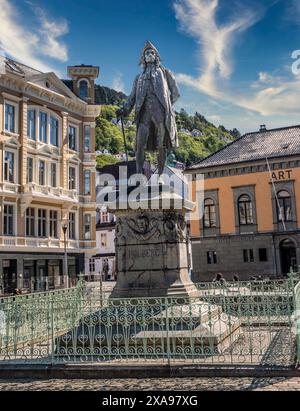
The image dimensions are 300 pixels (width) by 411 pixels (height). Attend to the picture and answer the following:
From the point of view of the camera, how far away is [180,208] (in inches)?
401

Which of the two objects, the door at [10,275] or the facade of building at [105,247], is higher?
the facade of building at [105,247]

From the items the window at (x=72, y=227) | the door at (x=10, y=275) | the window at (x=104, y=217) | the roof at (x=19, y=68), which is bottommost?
the door at (x=10, y=275)

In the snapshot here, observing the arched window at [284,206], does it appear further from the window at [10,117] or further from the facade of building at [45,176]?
the window at [10,117]

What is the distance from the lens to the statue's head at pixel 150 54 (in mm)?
10930

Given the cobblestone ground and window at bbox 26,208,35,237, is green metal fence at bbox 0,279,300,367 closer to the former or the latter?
the cobblestone ground

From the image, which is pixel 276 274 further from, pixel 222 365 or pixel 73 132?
pixel 222 365

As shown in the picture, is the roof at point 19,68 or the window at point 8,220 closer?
the window at point 8,220

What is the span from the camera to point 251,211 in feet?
125

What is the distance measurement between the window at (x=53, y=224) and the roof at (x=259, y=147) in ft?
43.3

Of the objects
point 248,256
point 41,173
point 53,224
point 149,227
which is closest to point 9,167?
point 41,173

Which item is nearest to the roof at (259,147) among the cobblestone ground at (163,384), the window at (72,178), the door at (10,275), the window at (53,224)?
the window at (72,178)

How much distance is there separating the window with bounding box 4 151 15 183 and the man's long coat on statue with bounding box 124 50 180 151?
70.6ft

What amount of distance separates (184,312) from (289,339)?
2.54m

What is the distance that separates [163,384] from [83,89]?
35468 mm
